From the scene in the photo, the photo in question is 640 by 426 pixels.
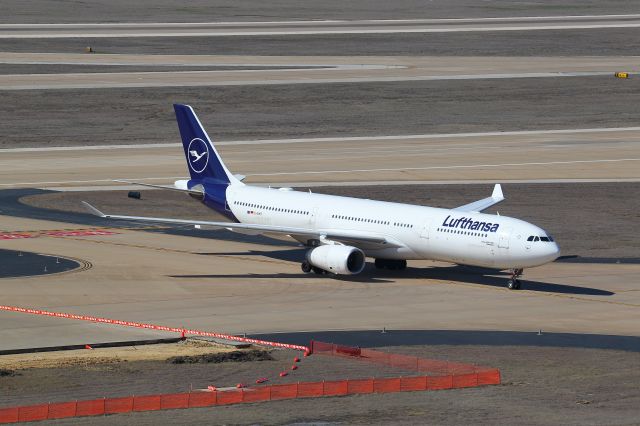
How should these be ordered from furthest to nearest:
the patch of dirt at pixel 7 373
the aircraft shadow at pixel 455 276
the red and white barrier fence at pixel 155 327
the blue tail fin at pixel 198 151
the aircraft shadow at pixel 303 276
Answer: the blue tail fin at pixel 198 151 < the aircraft shadow at pixel 303 276 < the aircraft shadow at pixel 455 276 < the red and white barrier fence at pixel 155 327 < the patch of dirt at pixel 7 373

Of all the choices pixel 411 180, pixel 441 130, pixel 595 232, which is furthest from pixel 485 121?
pixel 595 232

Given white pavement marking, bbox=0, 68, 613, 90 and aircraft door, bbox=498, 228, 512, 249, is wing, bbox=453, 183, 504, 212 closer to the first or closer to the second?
aircraft door, bbox=498, 228, 512, 249

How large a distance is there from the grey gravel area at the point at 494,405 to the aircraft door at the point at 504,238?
1487 cm

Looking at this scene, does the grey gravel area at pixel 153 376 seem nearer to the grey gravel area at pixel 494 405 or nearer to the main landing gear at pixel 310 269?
the grey gravel area at pixel 494 405

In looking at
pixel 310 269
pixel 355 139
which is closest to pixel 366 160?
→ pixel 355 139

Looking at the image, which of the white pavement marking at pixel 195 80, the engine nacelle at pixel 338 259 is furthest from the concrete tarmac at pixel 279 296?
the white pavement marking at pixel 195 80

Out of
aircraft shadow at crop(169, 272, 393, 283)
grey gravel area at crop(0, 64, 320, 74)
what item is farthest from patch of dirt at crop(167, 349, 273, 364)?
grey gravel area at crop(0, 64, 320, 74)

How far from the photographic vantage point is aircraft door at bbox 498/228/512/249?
63.1 meters

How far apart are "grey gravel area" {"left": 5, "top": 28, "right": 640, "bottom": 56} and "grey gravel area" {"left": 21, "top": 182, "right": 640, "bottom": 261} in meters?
82.3

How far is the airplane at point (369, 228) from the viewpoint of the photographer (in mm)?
63438

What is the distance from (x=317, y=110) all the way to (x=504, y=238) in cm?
7417

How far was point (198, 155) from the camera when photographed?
254 feet

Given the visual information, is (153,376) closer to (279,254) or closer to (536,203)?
(279,254)

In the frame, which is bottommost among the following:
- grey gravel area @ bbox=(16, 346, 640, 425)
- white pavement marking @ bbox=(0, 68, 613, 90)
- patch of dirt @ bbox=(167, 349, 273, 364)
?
grey gravel area @ bbox=(16, 346, 640, 425)
